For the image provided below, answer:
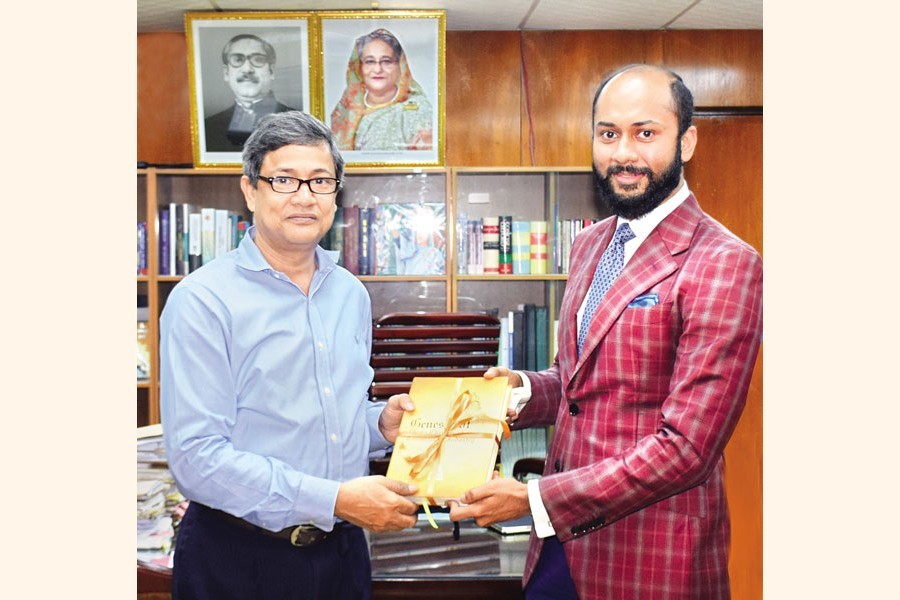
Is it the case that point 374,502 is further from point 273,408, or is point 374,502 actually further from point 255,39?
point 255,39

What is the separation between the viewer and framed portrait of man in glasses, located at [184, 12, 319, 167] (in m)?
4.20

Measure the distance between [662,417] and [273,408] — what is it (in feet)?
2.60

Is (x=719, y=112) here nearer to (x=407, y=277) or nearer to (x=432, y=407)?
(x=407, y=277)

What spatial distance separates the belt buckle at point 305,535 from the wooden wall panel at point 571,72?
3.16 m

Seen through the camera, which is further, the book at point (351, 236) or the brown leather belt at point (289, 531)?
the book at point (351, 236)

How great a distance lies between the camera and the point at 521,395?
6.54ft

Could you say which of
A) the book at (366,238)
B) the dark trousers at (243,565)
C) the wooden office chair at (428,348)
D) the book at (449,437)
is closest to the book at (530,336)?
the book at (366,238)

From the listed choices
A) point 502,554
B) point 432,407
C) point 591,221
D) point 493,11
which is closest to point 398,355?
point 502,554

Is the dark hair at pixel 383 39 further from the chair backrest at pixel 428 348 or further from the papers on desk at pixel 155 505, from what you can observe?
the papers on desk at pixel 155 505

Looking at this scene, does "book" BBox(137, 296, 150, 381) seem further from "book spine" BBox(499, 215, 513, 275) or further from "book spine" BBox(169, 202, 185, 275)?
"book spine" BBox(499, 215, 513, 275)

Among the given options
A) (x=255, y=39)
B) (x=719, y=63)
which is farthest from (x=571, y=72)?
(x=255, y=39)

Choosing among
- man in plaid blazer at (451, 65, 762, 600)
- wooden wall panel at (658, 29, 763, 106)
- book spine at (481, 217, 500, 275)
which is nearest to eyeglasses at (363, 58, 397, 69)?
book spine at (481, 217, 500, 275)

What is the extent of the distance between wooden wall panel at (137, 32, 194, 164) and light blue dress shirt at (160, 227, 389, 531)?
2952 mm

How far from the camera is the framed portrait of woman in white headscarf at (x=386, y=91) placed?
4.23m
